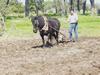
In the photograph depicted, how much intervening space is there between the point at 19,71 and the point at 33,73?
0.64m

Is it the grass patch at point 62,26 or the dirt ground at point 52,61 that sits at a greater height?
the dirt ground at point 52,61

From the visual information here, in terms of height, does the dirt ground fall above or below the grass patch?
above

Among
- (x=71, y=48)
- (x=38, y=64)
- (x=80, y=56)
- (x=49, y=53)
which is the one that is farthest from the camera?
(x=71, y=48)

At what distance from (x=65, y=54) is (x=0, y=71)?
205 inches

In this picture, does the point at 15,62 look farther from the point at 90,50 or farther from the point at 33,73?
the point at 90,50

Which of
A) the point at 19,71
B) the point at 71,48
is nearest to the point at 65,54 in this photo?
the point at 71,48

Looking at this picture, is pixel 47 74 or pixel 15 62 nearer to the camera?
pixel 47 74

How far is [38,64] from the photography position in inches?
587

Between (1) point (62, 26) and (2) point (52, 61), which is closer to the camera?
(2) point (52, 61)

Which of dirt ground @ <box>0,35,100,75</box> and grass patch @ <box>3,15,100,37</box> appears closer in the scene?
dirt ground @ <box>0,35,100,75</box>

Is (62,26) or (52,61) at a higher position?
(52,61)

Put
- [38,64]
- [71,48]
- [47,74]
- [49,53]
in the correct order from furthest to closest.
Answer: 1. [71,48]
2. [49,53]
3. [38,64]
4. [47,74]

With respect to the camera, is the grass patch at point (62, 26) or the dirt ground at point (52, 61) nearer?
the dirt ground at point (52, 61)

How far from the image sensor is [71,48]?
20422 millimetres
